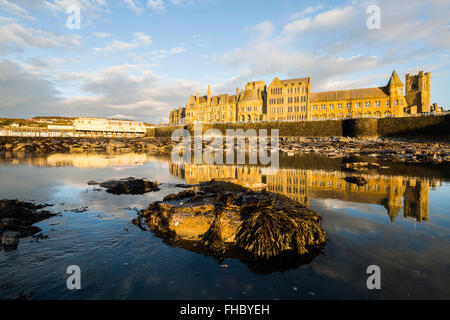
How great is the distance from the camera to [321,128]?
2039 inches

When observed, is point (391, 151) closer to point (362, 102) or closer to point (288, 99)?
point (362, 102)

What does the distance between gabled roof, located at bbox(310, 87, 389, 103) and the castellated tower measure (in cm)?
1112

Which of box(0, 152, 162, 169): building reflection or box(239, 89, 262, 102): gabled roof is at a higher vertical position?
box(239, 89, 262, 102): gabled roof

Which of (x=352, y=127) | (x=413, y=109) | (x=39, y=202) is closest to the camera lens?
(x=39, y=202)

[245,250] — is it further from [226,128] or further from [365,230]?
[226,128]

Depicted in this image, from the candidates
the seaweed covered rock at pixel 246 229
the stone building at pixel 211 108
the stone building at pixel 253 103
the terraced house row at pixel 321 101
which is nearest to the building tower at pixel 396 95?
the terraced house row at pixel 321 101

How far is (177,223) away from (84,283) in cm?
198

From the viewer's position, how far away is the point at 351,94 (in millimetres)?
68562

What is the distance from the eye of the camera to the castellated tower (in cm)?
6712

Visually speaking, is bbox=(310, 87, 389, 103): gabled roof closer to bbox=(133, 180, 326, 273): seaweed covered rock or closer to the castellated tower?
the castellated tower

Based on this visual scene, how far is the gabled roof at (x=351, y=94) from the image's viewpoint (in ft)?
215

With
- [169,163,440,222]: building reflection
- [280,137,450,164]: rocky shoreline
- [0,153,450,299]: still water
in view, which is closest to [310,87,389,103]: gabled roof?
[280,137,450,164]: rocky shoreline

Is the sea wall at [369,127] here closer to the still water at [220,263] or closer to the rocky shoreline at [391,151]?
the rocky shoreline at [391,151]

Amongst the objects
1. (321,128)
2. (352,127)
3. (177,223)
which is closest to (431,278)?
(177,223)
